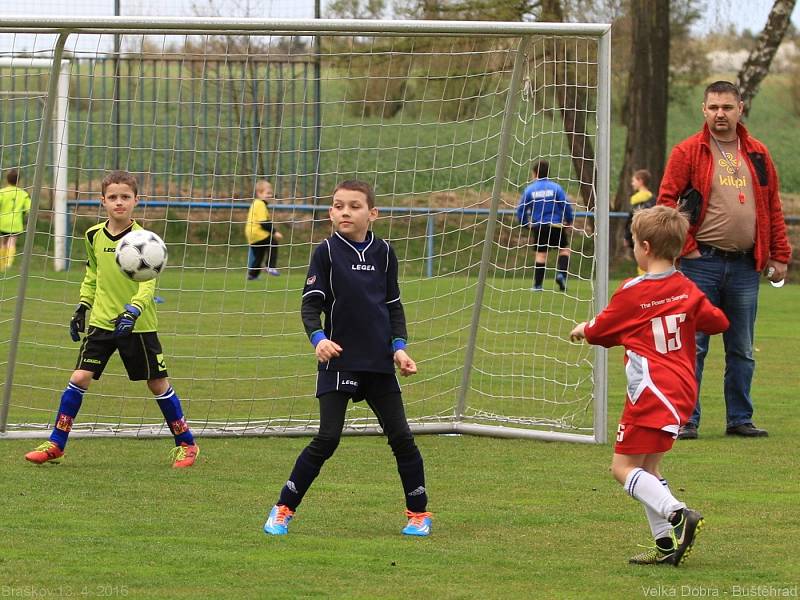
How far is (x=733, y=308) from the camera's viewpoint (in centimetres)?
869

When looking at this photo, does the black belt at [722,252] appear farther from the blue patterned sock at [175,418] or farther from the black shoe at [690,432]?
the blue patterned sock at [175,418]

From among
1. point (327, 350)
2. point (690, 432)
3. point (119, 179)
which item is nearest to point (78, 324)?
point (119, 179)

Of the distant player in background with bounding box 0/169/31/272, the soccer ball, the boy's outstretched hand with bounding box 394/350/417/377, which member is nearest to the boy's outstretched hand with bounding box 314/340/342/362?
the boy's outstretched hand with bounding box 394/350/417/377

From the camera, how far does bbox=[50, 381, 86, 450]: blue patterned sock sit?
25.3 feet

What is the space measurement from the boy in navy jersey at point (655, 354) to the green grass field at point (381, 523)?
30 cm

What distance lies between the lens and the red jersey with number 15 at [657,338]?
17.8ft

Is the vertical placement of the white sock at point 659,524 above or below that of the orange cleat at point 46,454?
above

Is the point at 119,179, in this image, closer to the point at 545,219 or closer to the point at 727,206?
the point at 727,206

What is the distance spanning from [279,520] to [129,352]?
2.16 m

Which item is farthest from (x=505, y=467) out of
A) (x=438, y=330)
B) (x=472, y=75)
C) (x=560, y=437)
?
(x=438, y=330)

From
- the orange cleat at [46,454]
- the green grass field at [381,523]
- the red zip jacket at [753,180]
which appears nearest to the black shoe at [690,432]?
the green grass field at [381,523]

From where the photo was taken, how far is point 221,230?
13.0 m

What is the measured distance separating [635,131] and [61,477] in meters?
20.7

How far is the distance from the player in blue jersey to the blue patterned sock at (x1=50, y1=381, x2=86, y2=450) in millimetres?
4424
